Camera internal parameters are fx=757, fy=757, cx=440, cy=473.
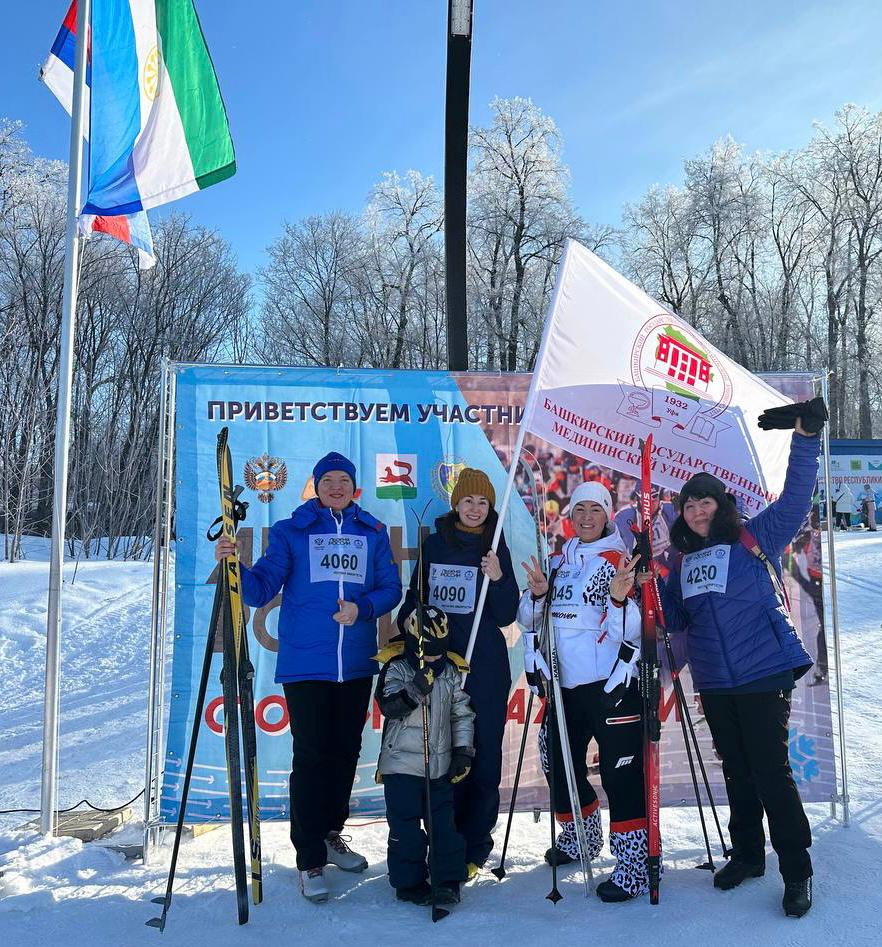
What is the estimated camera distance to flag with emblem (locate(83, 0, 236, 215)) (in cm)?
397

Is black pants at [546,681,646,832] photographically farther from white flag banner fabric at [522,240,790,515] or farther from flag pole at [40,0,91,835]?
flag pole at [40,0,91,835]

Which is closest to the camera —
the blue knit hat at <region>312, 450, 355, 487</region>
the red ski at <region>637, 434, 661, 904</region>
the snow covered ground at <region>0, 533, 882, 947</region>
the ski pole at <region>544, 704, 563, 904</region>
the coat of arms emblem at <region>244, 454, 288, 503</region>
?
the snow covered ground at <region>0, 533, 882, 947</region>

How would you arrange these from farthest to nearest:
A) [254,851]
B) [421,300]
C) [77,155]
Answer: [421,300], [77,155], [254,851]

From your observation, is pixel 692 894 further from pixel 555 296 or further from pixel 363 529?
pixel 555 296

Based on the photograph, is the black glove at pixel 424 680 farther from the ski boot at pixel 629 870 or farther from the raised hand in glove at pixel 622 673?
the ski boot at pixel 629 870

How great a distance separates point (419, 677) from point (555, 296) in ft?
5.90

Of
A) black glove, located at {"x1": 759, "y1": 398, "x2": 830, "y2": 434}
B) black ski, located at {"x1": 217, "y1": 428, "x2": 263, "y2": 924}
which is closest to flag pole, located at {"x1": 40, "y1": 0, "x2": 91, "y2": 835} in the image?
black ski, located at {"x1": 217, "y1": 428, "x2": 263, "y2": 924}

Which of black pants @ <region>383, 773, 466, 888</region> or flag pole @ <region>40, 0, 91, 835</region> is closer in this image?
black pants @ <region>383, 773, 466, 888</region>

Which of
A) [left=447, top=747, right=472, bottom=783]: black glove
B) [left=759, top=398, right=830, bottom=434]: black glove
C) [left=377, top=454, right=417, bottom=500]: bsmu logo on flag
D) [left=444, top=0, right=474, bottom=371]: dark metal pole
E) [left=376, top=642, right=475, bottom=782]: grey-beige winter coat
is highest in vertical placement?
[left=444, top=0, right=474, bottom=371]: dark metal pole

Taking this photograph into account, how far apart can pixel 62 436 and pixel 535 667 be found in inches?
99.4

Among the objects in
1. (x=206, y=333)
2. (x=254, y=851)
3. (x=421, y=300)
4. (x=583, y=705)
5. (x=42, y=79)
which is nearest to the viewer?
(x=254, y=851)

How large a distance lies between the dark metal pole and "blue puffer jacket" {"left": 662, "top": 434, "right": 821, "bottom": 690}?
1722 mm

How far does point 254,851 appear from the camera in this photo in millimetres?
2992

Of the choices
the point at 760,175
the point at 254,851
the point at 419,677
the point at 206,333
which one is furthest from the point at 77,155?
the point at 760,175
